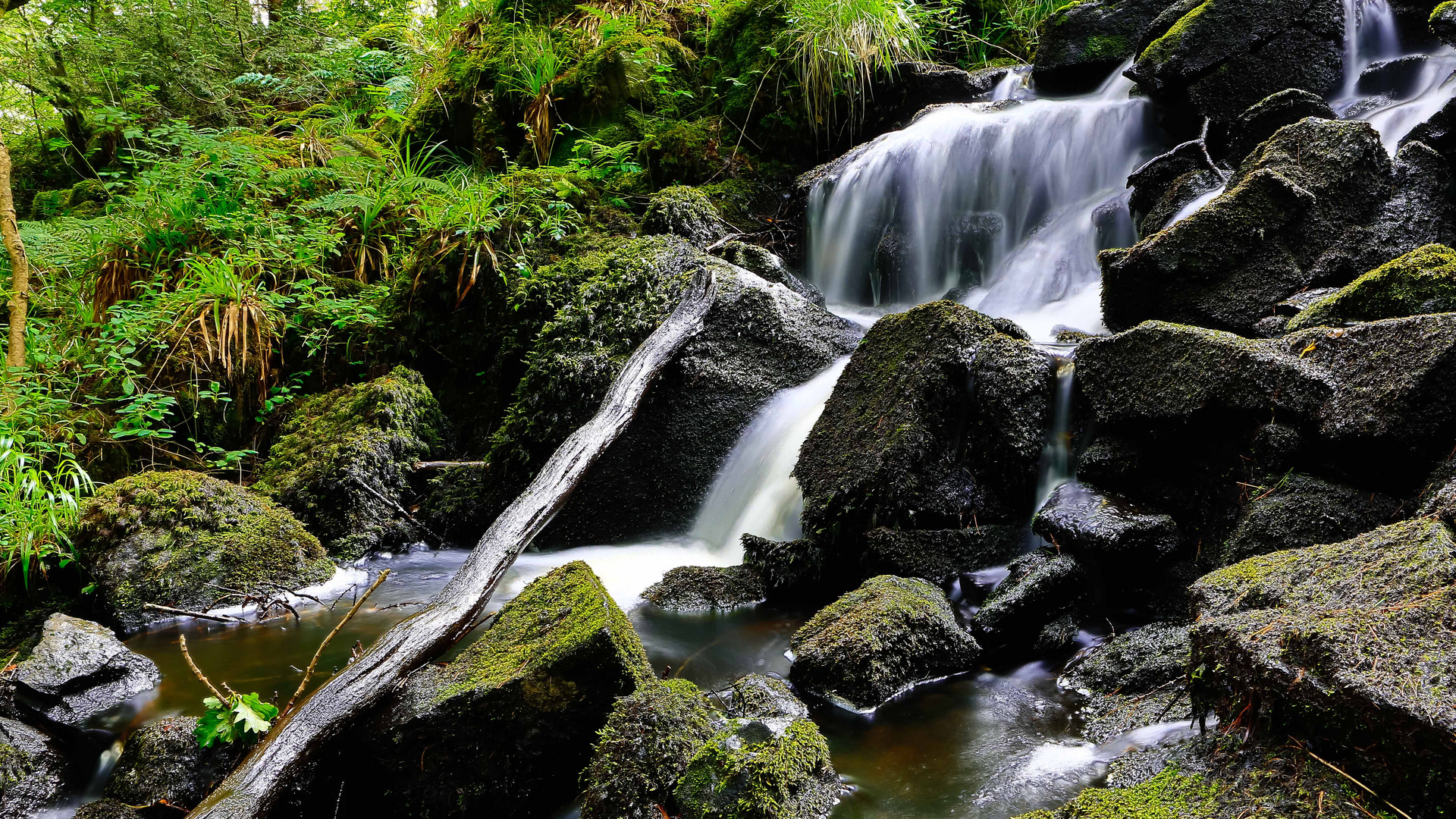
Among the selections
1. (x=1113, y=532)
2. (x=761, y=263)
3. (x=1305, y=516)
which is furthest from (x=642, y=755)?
(x=761, y=263)

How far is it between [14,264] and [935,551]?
17.8 feet

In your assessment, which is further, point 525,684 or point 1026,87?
point 1026,87

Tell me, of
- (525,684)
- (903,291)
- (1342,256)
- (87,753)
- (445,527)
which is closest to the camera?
(525,684)

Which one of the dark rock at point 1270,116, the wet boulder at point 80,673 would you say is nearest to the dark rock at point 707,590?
the wet boulder at point 80,673

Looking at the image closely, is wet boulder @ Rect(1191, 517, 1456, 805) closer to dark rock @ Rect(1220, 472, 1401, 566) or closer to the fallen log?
dark rock @ Rect(1220, 472, 1401, 566)

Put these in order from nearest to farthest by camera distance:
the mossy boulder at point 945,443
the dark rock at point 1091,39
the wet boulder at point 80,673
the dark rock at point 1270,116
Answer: the wet boulder at point 80,673 < the mossy boulder at point 945,443 < the dark rock at point 1270,116 < the dark rock at point 1091,39

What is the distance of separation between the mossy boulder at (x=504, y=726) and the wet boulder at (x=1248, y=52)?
19.5 ft

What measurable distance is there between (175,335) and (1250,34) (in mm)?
7780

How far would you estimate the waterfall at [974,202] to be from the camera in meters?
6.39

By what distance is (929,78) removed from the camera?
7.42 m

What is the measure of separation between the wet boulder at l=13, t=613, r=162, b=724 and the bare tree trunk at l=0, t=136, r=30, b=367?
7.52ft

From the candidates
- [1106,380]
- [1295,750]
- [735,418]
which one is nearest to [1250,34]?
[1106,380]

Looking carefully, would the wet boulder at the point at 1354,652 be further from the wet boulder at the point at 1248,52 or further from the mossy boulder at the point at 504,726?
the wet boulder at the point at 1248,52

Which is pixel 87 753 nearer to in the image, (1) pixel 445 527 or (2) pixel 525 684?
(2) pixel 525 684
